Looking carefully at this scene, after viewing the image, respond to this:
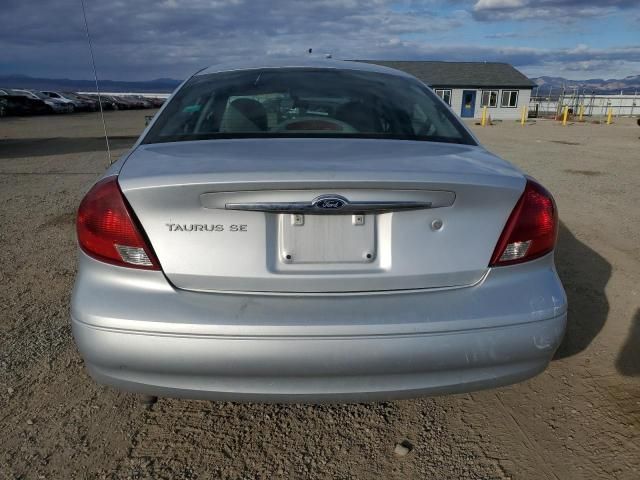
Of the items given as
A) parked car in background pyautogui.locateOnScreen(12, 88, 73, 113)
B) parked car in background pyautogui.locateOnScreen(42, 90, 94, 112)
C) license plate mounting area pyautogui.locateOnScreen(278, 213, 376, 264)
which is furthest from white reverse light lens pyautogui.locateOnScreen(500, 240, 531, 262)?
parked car in background pyautogui.locateOnScreen(42, 90, 94, 112)

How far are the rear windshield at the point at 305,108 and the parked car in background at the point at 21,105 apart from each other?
3541cm

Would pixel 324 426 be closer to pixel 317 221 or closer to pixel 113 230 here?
pixel 317 221

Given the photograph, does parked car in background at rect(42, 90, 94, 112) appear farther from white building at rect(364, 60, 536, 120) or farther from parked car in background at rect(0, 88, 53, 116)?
white building at rect(364, 60, 536, 120)

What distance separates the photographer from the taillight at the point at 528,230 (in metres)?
1.85

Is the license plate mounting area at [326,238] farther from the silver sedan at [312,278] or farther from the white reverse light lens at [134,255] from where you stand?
the white reverse light lens at [134,255]

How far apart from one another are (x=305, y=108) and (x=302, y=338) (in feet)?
5.25

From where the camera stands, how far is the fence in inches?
1773

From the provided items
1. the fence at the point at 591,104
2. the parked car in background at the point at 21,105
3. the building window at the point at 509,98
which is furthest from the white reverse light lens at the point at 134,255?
the fence at the point at 591,104

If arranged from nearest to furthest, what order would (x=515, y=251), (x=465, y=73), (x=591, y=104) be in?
(x=515, y=251) < (x=465, y=73) < (x=591, y=104)

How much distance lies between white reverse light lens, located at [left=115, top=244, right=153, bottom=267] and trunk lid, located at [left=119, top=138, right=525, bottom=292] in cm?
5

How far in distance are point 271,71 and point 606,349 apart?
2554mm

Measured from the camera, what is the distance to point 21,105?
3331 cm

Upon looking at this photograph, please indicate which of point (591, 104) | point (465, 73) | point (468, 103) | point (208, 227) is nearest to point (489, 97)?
point (468, 103)

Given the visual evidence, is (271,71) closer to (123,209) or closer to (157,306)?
(123,209)
